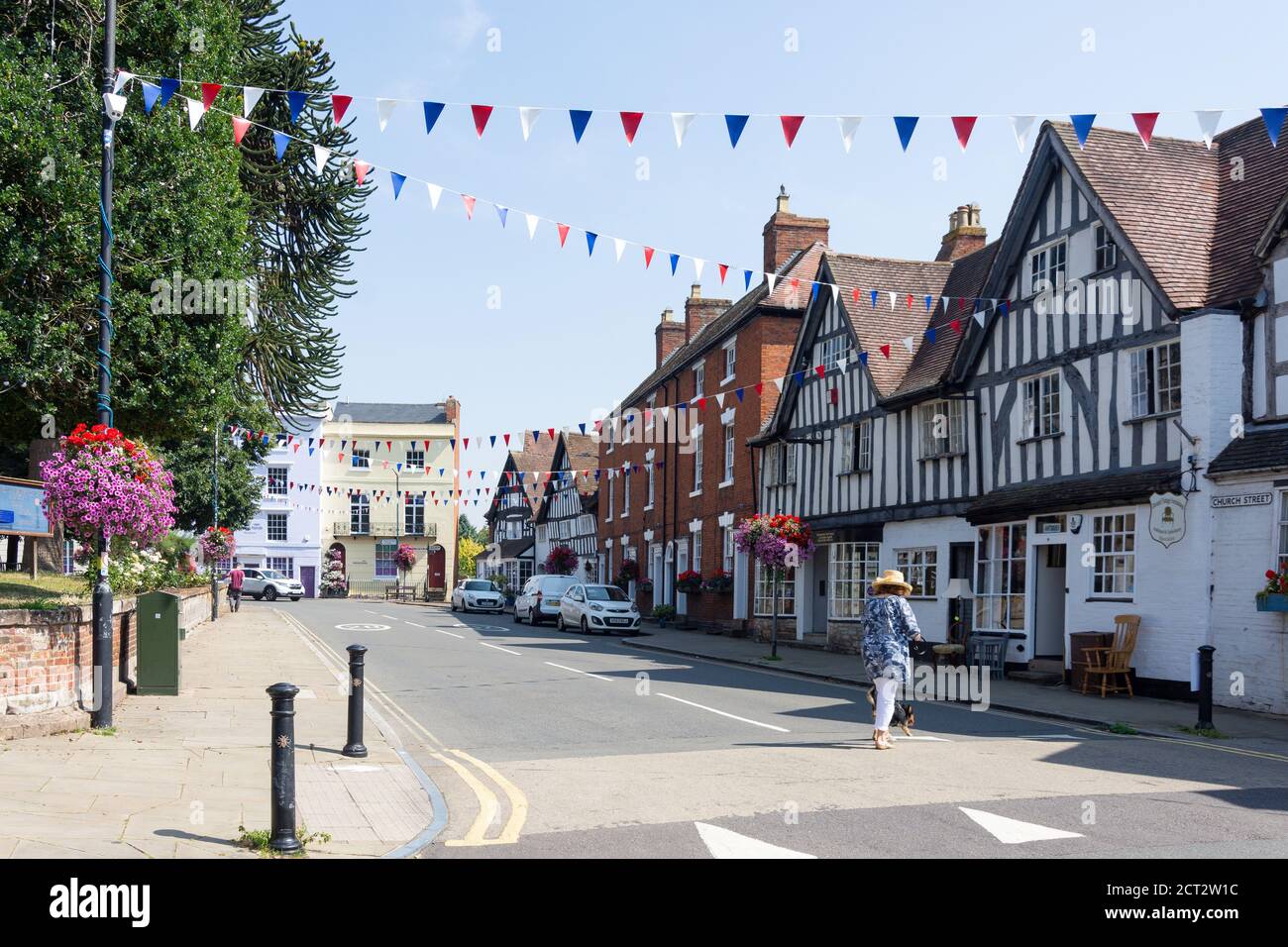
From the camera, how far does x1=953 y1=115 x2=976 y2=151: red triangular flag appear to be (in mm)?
12086

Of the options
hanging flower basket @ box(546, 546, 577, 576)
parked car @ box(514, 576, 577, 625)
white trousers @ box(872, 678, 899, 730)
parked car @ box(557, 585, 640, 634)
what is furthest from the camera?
hanging flower basket @ box(546, 546, 577, 576)

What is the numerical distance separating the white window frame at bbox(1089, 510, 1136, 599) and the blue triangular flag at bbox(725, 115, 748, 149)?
32.3ft

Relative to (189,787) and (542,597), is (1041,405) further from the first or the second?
(542,597)

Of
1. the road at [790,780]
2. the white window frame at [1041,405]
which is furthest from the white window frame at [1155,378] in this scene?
the road at [790,780]

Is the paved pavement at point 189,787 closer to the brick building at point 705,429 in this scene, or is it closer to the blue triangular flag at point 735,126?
the blue triangular flag at point 735,126

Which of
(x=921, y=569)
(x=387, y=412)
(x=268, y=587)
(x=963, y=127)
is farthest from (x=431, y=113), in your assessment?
(x=387, y=412)

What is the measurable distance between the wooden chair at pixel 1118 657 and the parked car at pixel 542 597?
841 inches

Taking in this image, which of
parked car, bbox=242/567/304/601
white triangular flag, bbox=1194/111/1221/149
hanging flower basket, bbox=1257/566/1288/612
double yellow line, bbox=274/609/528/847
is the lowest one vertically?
parked car, bbox=242/567/304/601

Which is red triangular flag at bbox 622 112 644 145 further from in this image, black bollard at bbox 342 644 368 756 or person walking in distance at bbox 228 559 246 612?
person walking in distance at bbox 228 559 246 612

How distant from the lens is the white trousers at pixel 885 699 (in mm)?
11711

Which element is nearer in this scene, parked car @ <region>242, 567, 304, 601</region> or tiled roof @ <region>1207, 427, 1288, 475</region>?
tiled roof @ <region>1207, 427, 1288, 475</region>

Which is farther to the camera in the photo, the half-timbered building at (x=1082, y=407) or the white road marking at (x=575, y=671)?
the white road marking at (x=575, y=671)

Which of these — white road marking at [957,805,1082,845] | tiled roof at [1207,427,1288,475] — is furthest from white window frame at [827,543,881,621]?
white road marking at [957,805,1082,845]

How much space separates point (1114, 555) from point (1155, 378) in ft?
9.55
